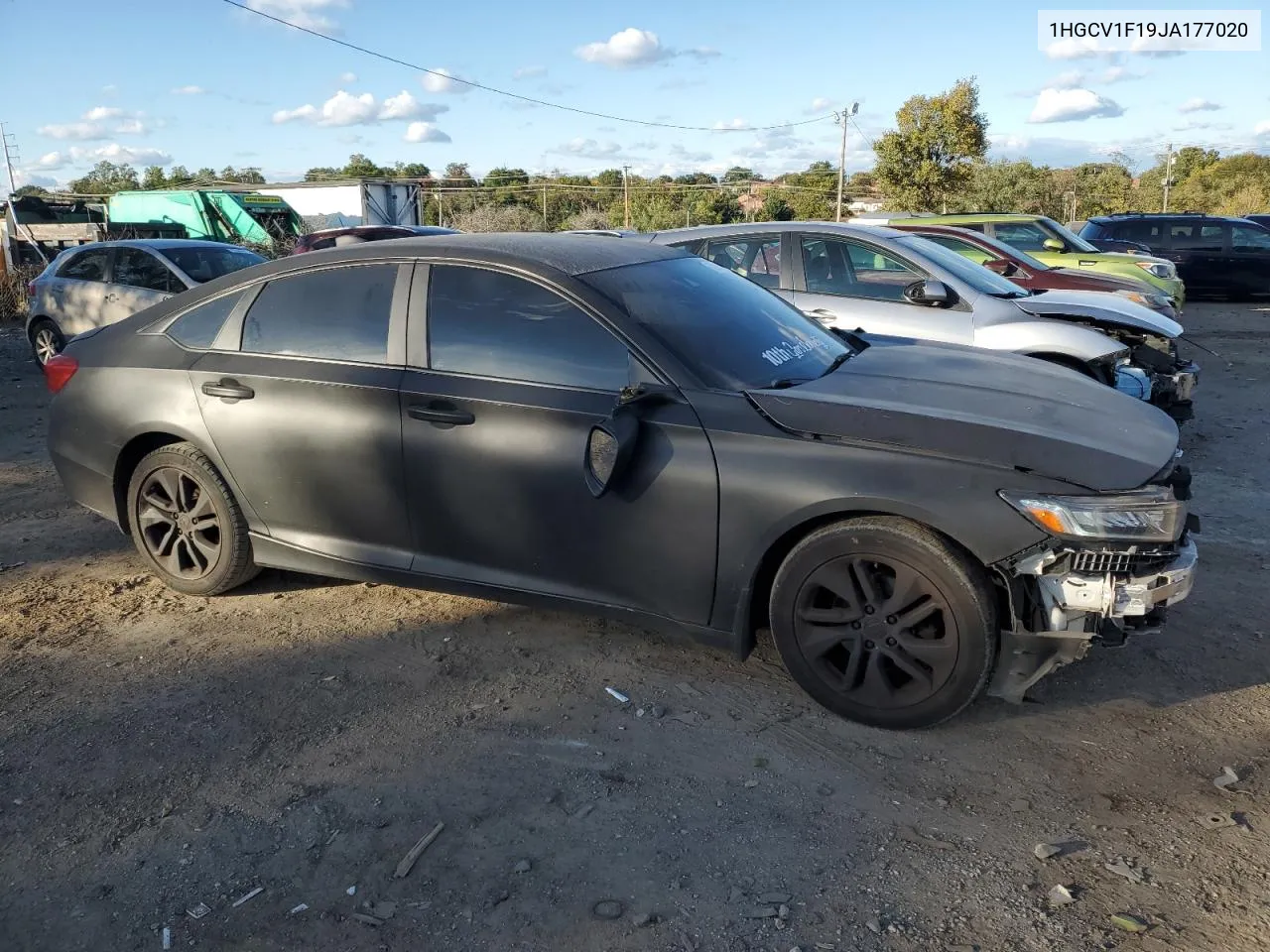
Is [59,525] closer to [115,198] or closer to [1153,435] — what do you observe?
[1153,435]

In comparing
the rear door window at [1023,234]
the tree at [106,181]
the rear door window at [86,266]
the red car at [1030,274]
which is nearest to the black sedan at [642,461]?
the red car at [1030,274]

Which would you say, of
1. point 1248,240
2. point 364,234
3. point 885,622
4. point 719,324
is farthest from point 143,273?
point 1248,240

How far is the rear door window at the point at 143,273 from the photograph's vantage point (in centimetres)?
1109

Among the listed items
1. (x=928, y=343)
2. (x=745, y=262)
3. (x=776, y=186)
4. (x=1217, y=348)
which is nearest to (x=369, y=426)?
(x=928, y=343)

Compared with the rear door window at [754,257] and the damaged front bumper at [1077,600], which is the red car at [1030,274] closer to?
the rear door window at [754,257]

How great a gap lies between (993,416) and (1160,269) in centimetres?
1199

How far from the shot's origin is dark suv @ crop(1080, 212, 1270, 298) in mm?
17953

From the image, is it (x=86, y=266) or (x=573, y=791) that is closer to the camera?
(x=573, y=791)

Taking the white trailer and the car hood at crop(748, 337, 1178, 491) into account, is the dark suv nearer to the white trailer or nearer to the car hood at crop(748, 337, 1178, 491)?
the car hood at crop(748, 337, 1178, 491)

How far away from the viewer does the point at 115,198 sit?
26.7 metres

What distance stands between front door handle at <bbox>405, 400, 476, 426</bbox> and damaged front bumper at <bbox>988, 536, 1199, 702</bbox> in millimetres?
2026

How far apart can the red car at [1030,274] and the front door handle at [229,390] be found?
24.1ft

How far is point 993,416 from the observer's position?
341cm

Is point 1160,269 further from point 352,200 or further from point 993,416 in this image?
point 352,200
